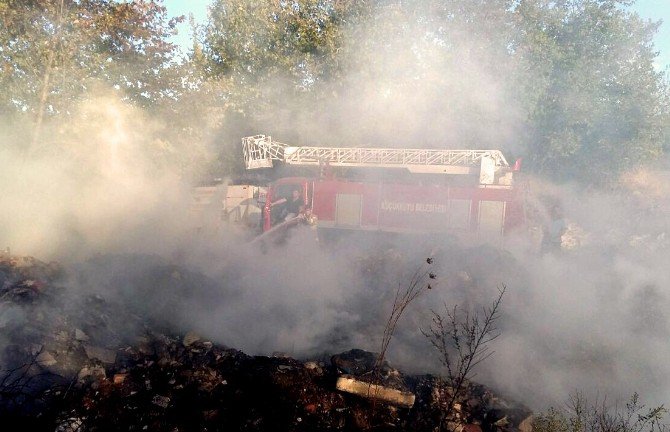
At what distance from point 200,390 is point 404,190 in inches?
309

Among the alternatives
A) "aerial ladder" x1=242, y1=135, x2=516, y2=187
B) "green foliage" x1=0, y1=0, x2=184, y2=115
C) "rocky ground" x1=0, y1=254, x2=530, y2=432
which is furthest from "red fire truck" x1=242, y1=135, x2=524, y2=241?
"rocky ground" x1=0, y1=254, x2=530, y2=432

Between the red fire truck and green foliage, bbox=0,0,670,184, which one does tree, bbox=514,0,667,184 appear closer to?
green foliage, bbox=0,0,670,184

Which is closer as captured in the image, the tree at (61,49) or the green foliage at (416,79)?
the tree at (61,49)

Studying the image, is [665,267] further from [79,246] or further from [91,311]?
[79,246]

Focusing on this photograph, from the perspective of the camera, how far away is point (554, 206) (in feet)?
44.1

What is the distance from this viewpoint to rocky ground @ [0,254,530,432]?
4.05m

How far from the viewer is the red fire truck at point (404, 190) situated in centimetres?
1061

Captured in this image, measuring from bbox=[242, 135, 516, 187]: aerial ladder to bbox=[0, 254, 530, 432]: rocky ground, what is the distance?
6.86 meters

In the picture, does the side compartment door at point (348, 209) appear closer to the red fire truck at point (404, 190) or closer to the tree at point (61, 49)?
the red fire truck at point (404, 190)

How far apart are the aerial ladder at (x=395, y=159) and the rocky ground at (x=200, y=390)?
22.5 ft

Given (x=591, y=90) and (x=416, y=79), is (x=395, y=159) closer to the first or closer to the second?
(x=416, y=79)

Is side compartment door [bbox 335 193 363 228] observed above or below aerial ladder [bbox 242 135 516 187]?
below

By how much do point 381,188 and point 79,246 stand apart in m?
7.36

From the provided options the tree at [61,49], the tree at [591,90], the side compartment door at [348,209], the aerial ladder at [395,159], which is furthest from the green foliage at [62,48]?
the tree at [591,90]
